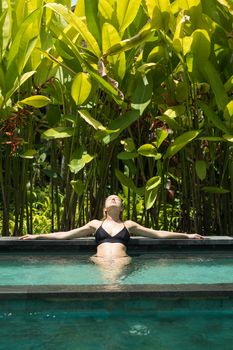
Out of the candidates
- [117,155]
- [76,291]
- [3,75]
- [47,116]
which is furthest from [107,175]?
[76,291]

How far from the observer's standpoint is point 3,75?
13.8ft

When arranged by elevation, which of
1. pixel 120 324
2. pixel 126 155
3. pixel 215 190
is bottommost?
pixel 120 324

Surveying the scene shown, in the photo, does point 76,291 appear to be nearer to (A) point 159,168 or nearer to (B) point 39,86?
(A) point 159,168

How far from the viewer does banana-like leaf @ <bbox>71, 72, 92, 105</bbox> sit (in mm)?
4262

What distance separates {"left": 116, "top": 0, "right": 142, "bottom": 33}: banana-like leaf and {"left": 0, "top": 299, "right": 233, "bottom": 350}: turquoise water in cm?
235

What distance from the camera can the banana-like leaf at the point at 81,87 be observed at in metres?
4.26

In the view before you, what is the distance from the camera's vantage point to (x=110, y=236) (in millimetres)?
4098

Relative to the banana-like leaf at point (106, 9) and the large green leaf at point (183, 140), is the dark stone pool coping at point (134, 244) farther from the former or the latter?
the banana-like leaf at point (106, 9)

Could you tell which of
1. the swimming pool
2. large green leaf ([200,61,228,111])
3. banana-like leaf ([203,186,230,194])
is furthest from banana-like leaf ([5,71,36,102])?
the swimming pool

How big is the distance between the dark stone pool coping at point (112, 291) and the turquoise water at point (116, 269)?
55 cm

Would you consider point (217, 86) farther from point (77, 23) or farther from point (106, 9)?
point (77, 23)

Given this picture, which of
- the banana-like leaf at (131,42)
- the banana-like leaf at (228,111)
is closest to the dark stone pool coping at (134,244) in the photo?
the banana-like leaf at (228,111)

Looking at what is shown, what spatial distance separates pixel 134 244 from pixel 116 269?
0.73 meters

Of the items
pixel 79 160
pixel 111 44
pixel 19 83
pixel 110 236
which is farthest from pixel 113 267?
pixel 111 44
